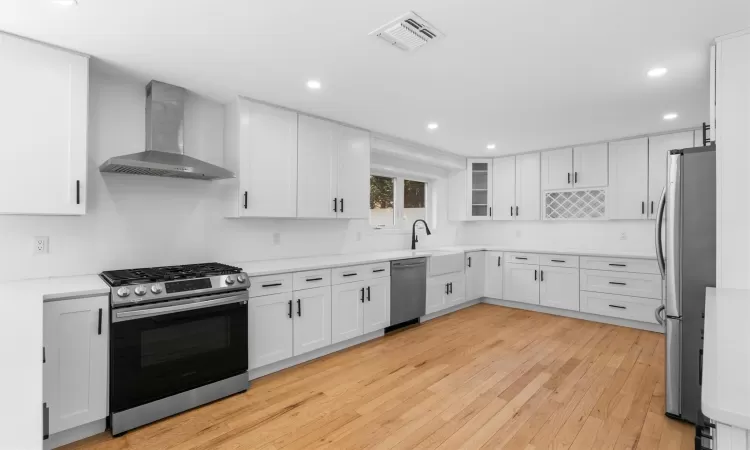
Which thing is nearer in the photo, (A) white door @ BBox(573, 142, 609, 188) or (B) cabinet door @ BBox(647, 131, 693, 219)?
(B) cabinet door @ BBox(647, 131, 693, 219)

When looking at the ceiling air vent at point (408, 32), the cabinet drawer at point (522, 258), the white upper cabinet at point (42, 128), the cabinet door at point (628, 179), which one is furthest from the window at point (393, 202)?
the white upper cabinet at point (42, 128)

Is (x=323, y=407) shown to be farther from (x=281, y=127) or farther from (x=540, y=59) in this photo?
(x=540, y=59)

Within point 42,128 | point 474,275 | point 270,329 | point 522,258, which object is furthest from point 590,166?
point 42,128

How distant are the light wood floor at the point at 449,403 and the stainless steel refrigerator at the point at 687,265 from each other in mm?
239

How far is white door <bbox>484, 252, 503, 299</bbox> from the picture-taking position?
541 centimetres

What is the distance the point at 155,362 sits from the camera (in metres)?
2.30

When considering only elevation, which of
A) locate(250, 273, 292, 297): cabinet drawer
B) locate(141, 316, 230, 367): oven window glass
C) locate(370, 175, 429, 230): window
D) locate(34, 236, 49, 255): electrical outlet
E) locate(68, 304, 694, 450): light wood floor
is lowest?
locate(68, 304, 694, 450): light wood floor

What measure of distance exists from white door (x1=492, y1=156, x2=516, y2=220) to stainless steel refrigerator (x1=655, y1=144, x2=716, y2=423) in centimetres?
329

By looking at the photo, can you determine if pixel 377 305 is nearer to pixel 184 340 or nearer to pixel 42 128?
pixel 184 340

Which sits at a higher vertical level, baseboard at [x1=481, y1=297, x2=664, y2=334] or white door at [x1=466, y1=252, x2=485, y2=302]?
white door at [x1=466, y1=252, x2=485, y2=302]

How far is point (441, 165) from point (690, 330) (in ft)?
12.4

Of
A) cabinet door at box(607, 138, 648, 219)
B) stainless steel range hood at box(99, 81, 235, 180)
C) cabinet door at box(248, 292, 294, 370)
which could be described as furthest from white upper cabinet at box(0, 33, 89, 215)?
cabinet door at box(607, 138, 648, 219)

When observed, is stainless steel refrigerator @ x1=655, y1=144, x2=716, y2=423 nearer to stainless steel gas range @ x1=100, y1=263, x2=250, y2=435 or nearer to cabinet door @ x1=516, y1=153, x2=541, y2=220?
stainless steel gas range @ x1=100, y1=263, x2=250, y2=435

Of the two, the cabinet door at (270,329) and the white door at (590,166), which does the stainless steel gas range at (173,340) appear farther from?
the white door at (590,166)
